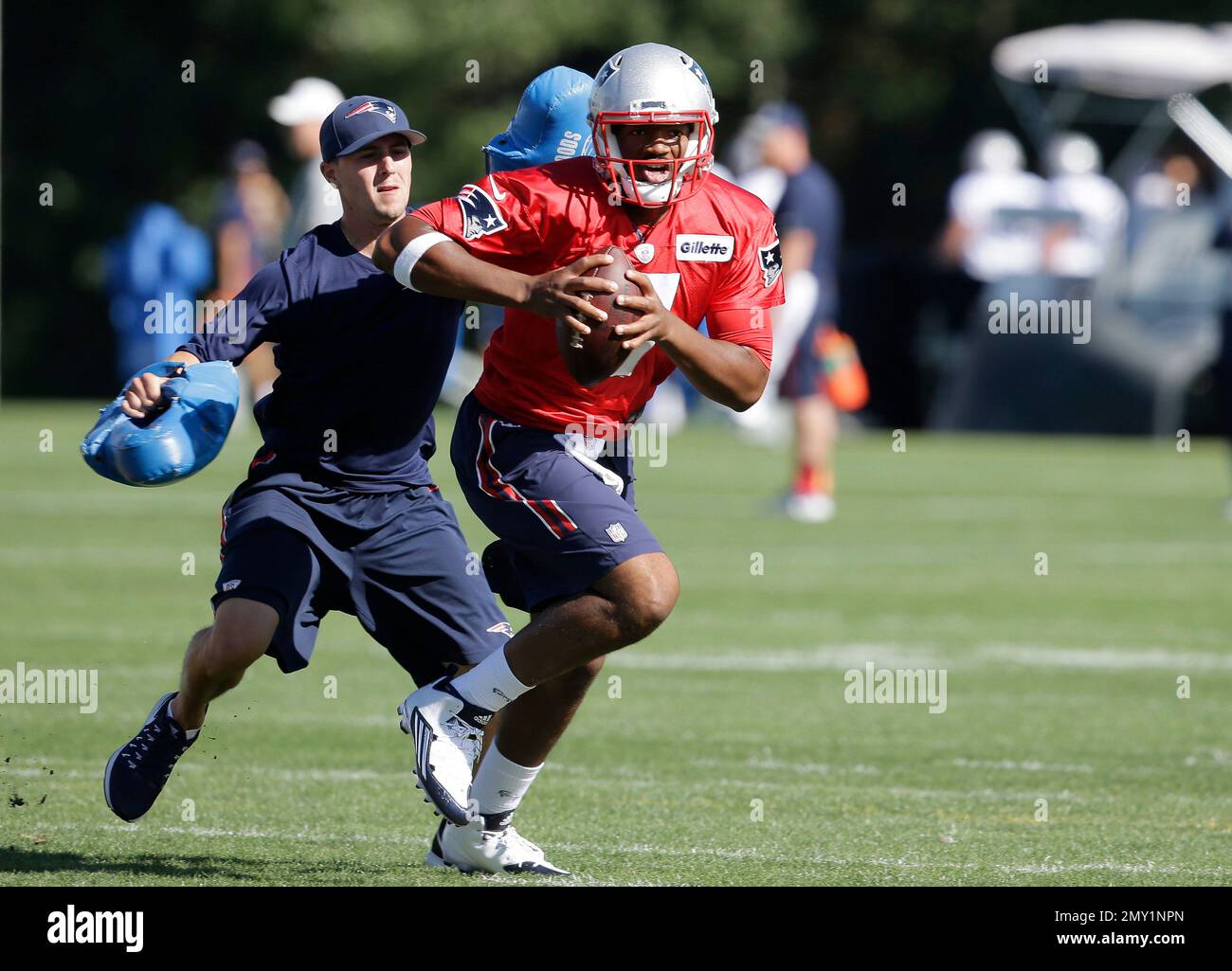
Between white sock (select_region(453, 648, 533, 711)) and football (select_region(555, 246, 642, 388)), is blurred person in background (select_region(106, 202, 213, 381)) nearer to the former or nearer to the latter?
white sock (select_region(453, 648, 533, 711))

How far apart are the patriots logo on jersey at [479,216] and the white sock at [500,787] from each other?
138 cm

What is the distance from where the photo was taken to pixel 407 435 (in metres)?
Answer: 5.98

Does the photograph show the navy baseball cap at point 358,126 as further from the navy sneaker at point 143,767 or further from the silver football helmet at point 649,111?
the navy sneaker at point 143,767

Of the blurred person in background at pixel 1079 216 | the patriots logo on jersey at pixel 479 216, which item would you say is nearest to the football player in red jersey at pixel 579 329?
the patriots logo on jersey at pixel 479 216

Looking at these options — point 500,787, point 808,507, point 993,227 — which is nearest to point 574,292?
point 500,787

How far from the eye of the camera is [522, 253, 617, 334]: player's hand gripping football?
5.05m

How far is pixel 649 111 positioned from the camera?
5.33 meters

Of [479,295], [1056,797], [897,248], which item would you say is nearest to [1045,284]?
[897,248]

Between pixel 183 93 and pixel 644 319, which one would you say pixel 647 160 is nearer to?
pixel 644 319

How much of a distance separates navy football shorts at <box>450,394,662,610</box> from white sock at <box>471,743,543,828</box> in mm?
431

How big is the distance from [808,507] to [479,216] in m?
9.48
